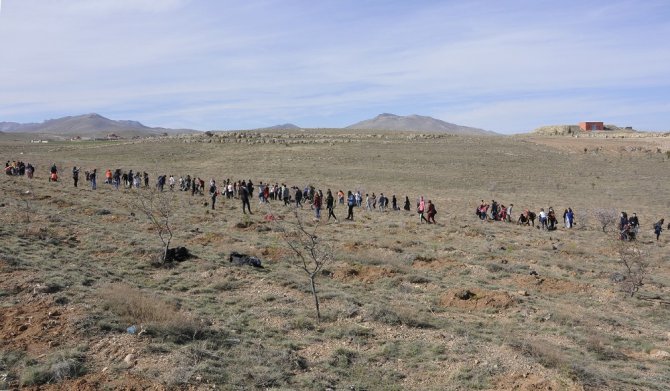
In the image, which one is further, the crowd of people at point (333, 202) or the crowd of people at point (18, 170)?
the crowd of people at point (18, 170)

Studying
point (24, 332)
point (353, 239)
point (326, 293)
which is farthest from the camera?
point (353, 239)

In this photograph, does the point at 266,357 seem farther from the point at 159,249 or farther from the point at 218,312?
the point at 159,249

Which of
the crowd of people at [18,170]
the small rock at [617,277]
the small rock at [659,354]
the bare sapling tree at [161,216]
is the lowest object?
the small rock at [659,354]

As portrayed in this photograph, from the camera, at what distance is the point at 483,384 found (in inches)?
320

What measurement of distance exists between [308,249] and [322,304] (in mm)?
1748

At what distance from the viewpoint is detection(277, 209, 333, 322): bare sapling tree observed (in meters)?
11.9

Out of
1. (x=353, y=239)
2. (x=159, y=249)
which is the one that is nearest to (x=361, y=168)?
(x=353, y=239)

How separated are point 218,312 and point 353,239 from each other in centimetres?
1044

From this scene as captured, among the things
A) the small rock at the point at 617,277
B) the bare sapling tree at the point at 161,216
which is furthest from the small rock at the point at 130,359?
the small rock at the point at 617,277

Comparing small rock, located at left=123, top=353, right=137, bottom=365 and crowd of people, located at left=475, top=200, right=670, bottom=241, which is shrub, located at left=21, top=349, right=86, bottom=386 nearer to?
small rock, located at left=123, top=353, right=137, bottom=365

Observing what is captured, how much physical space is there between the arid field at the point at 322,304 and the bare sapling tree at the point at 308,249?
1.10 ft

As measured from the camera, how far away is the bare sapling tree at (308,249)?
1194cm

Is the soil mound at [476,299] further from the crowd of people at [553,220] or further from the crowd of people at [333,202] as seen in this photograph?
the crowd of people at [333,202]

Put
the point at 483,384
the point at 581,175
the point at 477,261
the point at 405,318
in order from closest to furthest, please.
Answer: the point at 483,384 → the point at 405,318 → the point at 477,261 → the point at 581,175
